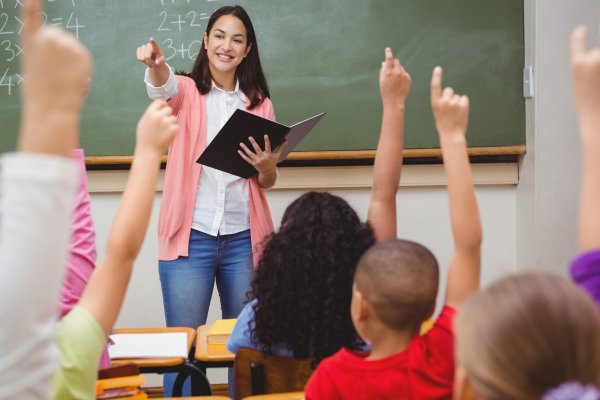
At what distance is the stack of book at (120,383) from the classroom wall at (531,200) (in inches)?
77.2

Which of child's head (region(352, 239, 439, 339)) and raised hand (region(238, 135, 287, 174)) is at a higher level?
raised hand (region(238, 135, 287, 174))

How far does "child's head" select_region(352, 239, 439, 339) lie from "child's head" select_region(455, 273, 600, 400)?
1.77 ft

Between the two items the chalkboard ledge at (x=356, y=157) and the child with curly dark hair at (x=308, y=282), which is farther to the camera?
the chalkboard ledge at (x=356, y=157)

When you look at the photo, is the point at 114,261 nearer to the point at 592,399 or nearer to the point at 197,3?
the point at 592,399

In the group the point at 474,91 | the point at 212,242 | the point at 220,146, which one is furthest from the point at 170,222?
the point at 474,91

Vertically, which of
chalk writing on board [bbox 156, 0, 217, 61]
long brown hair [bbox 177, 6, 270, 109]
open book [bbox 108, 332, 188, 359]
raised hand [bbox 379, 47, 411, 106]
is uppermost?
chalk writing on board [bbox 156, 0, 217, 61]

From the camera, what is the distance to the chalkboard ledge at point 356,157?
3504 millimetres

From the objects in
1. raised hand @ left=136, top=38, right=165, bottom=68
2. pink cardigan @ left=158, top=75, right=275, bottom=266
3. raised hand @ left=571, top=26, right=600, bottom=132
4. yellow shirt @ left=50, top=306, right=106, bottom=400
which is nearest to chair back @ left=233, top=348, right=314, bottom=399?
yellow shirt @ left=50, top=306, right=106, bottom=400

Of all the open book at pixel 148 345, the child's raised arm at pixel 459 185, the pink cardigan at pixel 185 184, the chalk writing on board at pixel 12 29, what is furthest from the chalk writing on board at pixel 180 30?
the child's raised arm at pixel 459 185

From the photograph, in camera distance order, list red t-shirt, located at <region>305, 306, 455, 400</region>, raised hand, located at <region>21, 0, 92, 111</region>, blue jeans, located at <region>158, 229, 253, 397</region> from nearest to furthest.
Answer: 1. raised hand, located at <region>21, 0, 92, 111</region>
2. red t-shirt, located at <region>305, 306, 455, 400</region>
3. blue jeans, located at <region>158, 229, 253, 397</region>

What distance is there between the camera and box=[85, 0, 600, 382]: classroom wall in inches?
134

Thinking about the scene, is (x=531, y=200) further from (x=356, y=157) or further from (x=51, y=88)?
(x=51, y=88)

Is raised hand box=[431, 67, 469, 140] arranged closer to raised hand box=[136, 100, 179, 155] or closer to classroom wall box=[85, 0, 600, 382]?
raised hand box=[136, 100, 179, 155]

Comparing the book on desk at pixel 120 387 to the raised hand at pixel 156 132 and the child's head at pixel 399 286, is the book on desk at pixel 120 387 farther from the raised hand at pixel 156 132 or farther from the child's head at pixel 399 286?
the raised hand at pixel 156 132
